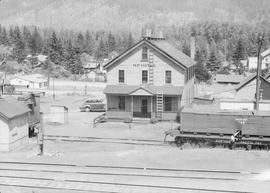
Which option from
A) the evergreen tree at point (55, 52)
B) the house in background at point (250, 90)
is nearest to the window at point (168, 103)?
the house in background at point (250, 90)

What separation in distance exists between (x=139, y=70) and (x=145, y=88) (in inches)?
85.6

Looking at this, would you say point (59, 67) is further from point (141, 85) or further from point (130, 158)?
point (130, 158)

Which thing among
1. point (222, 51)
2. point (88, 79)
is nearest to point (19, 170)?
point (88, 79)

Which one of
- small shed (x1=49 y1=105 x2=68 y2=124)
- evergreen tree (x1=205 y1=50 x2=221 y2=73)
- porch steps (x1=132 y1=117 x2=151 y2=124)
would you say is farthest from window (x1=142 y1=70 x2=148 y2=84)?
evergreen tree (x1=205 y1=50 x2=221 y2=73)

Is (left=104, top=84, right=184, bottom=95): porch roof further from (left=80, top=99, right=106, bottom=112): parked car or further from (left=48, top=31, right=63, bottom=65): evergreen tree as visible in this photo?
(left=48, top=31, right=63, bottom=65): evergreen tree

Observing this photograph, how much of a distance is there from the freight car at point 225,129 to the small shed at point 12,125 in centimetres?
1041

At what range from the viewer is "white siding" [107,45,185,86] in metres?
43.0

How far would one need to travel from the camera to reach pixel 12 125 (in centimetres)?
2938

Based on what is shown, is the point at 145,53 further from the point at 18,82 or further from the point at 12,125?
the point at 18,82

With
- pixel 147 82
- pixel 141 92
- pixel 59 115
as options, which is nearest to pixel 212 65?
pixel 147 82

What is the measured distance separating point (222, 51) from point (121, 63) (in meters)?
137

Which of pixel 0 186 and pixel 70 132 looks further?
pixel 70 132

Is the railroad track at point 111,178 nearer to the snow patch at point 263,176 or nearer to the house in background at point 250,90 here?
the snow patch at point 263,176

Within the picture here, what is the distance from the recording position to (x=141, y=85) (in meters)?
43.9
